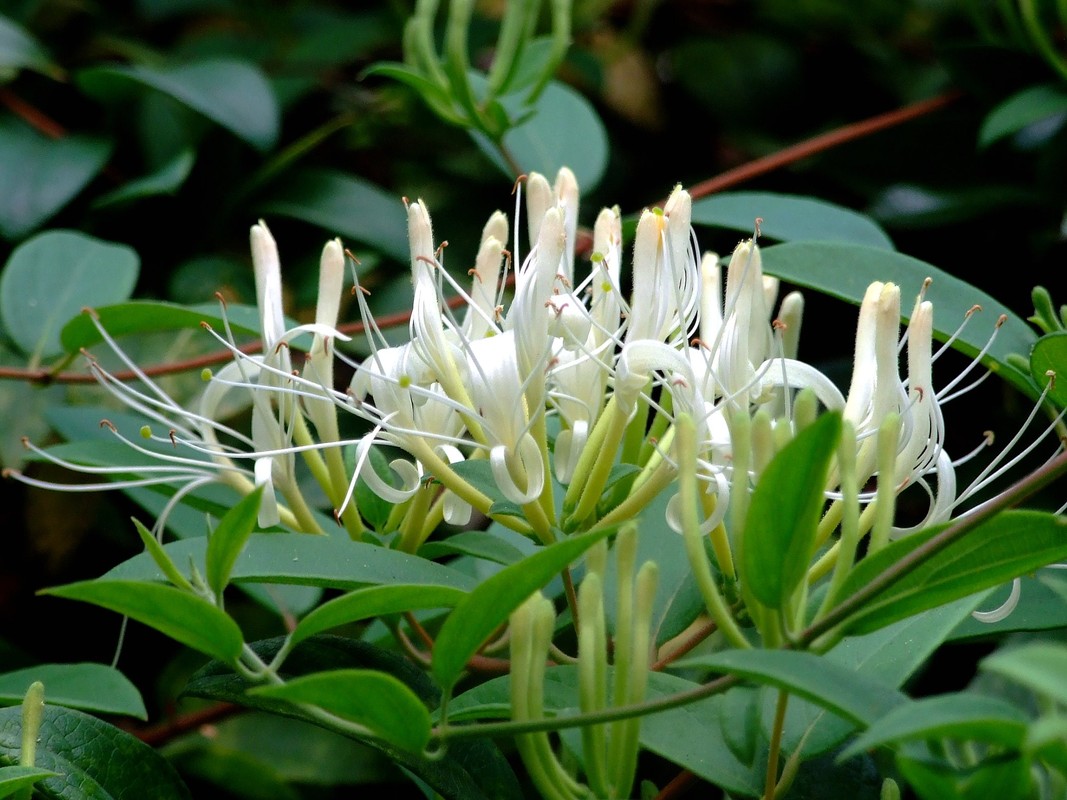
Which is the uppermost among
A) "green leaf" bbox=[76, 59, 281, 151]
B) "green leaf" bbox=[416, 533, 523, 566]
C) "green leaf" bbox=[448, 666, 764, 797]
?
"green leaf" bbox=[76, 59, 281, 151]

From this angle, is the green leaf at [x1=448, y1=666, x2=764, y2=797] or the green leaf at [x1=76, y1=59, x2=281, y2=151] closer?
the green leaf at [x1=448, y1=666, x2=764, y2=797]

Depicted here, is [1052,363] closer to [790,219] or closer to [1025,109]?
[790,219]

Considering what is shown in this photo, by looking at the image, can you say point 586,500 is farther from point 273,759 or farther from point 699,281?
point 273,759

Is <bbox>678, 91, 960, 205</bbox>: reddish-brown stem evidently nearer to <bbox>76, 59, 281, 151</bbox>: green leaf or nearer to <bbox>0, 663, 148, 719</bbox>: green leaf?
<bbox>76, 59, 281, 151</bbox>: green leaf

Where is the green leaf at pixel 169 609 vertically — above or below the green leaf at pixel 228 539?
below

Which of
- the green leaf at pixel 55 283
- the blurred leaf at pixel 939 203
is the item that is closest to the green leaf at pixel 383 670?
the green leaf at pixel 55 283

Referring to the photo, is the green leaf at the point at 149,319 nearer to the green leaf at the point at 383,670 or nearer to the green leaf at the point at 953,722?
the green leaf at the point at 383,670

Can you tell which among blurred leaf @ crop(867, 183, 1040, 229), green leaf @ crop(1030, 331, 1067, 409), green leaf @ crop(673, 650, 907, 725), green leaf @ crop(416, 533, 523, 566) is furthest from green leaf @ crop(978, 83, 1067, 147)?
green leaf @ crop(673, 650, 907, 725)
